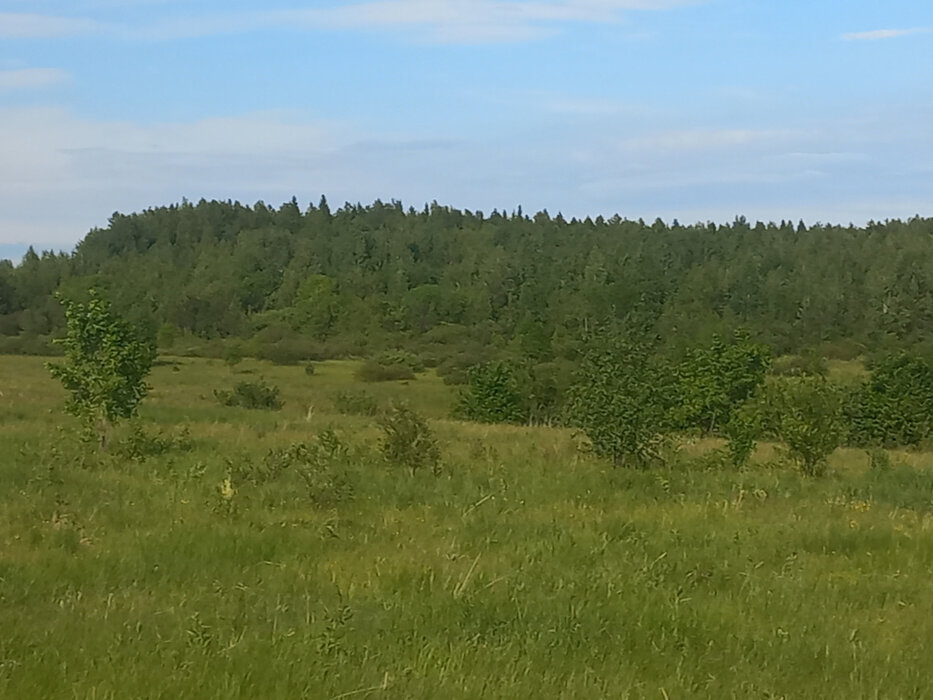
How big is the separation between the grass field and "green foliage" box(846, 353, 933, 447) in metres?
24.2

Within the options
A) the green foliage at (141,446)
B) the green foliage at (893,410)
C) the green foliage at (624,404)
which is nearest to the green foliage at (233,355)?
the green foliage at (893,410)

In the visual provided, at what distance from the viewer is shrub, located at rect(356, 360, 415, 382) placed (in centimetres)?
5356

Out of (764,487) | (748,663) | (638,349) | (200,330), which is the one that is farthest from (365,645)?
(200,330)

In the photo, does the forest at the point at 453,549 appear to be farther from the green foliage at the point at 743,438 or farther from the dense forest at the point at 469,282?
the dense forest at the point at 469,282

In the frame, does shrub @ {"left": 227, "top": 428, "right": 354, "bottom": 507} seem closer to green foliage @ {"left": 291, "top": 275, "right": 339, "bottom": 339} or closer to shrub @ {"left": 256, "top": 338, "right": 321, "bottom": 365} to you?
shrub @ {"left": 256, "top": 338, "right": 321, "bottom": 365}

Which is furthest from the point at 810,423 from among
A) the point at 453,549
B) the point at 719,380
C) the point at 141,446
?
the point at 719,380

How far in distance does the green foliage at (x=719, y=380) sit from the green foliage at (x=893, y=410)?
3719mm

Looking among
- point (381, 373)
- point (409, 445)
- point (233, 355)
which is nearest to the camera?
point (409, 445)

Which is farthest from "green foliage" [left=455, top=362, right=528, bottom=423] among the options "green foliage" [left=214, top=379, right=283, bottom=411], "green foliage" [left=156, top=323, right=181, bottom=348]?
"green foliage" [left=156, top=323, right=181, bottom=348]

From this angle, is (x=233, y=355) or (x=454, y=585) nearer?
(x=454, y=585)

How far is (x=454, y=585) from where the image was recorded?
6312 millimetres

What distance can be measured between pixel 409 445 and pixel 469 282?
96911 mm

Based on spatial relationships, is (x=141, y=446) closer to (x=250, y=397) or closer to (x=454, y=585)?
(x=454, y=585)

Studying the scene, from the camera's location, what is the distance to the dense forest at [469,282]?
75.1m
